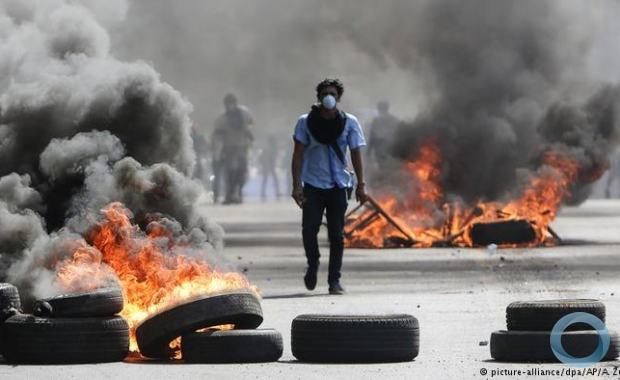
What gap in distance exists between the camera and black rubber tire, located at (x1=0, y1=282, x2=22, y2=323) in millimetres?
10531

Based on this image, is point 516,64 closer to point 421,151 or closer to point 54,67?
point 421,151

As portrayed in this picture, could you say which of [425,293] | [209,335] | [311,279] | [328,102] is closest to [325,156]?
[328,102]

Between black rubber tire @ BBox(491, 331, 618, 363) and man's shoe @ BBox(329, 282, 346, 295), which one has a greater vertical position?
man's shoe @ BBox(329, 282, 346, 295)

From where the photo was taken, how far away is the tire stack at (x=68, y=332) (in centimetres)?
1011

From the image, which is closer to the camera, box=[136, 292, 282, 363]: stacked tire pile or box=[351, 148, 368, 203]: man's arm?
box=[136, 292, 282, 363]: stacked tire pile

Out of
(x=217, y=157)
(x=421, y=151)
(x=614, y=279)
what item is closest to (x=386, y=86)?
(x=217, y=157)

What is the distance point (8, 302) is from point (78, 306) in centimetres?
59

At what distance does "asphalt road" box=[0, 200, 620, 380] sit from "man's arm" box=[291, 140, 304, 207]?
0.85 metres

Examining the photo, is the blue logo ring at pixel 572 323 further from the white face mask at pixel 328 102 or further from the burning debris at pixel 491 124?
the burning debris at pixel 491 124

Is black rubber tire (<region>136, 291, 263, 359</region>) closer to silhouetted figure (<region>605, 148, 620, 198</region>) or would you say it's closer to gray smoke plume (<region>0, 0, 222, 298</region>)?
gray smoke plume (<region>0, 0, 222, 298</region>)

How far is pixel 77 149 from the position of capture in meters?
A: 14.5

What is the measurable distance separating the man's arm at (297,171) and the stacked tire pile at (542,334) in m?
4.97

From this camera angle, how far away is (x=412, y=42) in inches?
1242

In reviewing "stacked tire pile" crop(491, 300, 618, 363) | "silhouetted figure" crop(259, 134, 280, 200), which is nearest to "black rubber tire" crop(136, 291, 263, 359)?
"stacked tire pile" crop(491, 300, 618, 363)
